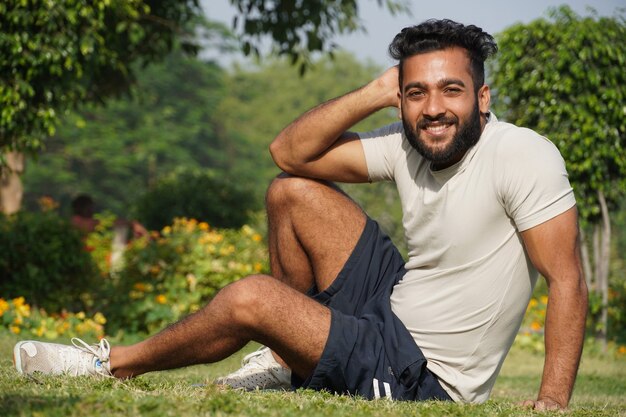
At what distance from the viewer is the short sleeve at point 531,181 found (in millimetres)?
3330

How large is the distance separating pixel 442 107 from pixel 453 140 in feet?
0.48

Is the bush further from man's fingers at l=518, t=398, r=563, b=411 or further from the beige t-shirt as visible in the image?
man's fingers at l=518, t=398, r=563, b=411

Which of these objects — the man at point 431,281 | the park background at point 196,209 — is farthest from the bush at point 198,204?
the man at point 431,281

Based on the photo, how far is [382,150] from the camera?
398cm

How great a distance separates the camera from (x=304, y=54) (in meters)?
11.1

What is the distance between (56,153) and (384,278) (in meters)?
35.3

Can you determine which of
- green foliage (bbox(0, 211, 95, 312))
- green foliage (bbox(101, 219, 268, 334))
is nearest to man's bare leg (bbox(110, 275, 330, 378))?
green foliage (bbox(101, 219, 268, 334))

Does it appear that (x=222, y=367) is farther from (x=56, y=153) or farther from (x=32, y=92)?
(x=56, y=153)

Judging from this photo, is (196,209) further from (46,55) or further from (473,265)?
(473,265)

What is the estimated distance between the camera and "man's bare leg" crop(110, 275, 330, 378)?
338cm

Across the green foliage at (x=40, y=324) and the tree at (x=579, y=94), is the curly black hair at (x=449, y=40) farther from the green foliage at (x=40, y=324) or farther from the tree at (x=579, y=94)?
the tree at (x=579, y=94)

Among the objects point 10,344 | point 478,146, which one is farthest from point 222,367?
point 478,146

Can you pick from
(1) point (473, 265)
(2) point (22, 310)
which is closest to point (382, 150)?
(1) point (473, 265)

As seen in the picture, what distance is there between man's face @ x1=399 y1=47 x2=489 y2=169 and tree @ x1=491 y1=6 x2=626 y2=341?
5.08m
